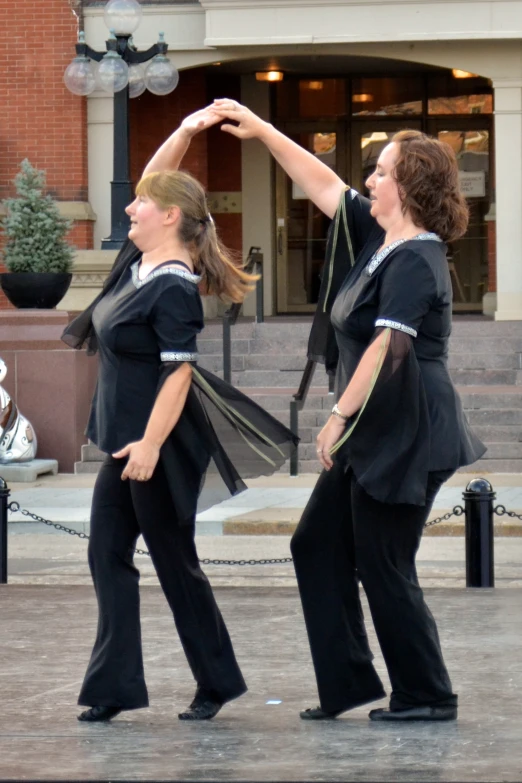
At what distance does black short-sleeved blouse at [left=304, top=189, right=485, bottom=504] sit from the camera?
15.4 ft

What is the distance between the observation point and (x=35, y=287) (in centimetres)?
1520

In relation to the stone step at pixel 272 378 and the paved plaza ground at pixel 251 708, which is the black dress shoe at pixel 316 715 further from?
the stone step at pixel 272 378

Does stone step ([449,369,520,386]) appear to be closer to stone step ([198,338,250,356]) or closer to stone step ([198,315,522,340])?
stone step ([198,315,522,340])

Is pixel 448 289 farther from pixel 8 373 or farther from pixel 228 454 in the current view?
pixel 8 373

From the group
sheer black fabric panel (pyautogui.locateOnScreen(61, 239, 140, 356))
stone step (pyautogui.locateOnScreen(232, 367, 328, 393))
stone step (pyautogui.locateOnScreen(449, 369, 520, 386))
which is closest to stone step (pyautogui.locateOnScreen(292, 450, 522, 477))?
stone step (pyautogui.locateOnScreen(449, 369, 520, 386))

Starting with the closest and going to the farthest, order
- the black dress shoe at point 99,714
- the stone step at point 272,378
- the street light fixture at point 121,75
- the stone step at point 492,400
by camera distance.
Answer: the black dress shoe at point 99,714 < the stone step at point 492,400 < the street light fixture at point 121,75 < the stone step at point 272,378

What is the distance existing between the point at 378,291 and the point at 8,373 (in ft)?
34.6

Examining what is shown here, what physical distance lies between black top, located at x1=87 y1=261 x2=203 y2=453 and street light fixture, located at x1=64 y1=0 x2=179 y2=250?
10.7 meters

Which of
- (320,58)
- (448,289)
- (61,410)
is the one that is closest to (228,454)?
(448,289)

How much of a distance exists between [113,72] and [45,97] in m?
4.49

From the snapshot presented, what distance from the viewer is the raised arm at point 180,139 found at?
509cm

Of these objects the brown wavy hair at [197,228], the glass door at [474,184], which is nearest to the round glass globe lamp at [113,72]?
the glass door at [474,184]

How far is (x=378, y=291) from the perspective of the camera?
15.9 feet

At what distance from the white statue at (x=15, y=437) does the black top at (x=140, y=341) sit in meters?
9.33
